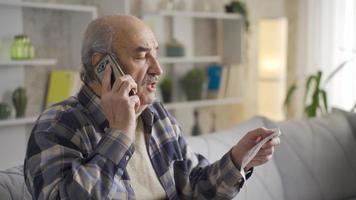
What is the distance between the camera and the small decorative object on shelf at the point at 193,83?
126 inches

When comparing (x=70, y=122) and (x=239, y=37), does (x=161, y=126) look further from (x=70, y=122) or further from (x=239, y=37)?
(x=239, y=37)

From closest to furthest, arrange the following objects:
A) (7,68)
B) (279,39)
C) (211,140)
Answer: (211,140) < (7,68) < (279,39)

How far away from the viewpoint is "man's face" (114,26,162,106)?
1176 mm

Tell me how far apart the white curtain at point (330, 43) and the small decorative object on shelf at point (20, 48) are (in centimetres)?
225

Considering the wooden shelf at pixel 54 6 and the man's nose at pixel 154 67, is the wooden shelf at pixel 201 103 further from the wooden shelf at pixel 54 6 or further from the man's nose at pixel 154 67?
the man's nose at pixel 154 67

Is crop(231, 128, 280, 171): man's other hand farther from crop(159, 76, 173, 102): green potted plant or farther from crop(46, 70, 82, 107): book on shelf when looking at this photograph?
crop(159, 76, 173, 102): green potted plant

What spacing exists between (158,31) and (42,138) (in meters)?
2.16

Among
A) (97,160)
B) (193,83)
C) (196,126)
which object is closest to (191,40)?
(193,83)

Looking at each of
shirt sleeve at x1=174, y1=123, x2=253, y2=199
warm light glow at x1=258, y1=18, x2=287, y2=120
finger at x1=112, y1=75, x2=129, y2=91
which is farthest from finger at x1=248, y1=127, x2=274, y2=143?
warm light glow at x1=258, y1=18, x2=287, y2=120

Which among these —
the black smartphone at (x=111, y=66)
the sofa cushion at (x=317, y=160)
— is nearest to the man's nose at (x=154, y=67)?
the black smartphone at (x=111, y=66)

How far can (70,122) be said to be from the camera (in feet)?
3.63

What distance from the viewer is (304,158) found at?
6.73ft

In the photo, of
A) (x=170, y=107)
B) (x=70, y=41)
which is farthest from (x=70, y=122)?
(x=170, y=107)

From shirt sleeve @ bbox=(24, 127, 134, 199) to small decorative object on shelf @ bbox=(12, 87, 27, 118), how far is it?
4.70 feet
